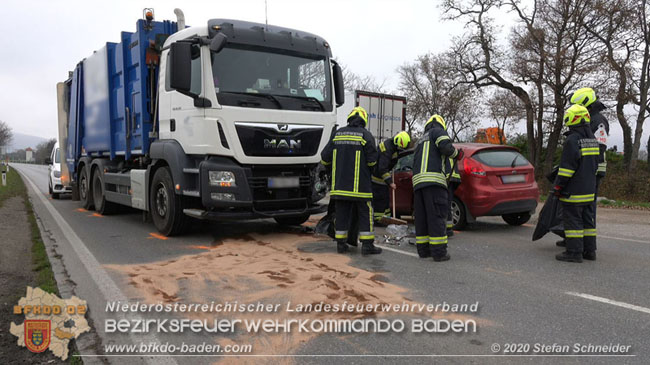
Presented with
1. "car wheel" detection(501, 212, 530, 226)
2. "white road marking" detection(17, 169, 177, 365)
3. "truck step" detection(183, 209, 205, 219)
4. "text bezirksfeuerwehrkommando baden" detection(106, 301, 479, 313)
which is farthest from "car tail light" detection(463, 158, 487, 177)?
"white road marking" detection(17, 169, 177, 365)

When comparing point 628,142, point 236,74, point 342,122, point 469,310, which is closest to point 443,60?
point 628,142

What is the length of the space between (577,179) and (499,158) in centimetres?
238

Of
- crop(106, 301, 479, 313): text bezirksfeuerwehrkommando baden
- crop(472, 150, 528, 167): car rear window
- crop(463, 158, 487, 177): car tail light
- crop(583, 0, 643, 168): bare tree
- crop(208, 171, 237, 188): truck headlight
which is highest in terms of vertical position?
crop(583, 0, 643, 168): bare tree

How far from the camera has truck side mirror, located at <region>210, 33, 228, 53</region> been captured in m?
6.38

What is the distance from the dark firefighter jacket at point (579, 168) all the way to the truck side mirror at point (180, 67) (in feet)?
15.8

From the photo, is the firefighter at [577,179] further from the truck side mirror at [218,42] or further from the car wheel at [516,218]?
the truck side mirror at [218,42]

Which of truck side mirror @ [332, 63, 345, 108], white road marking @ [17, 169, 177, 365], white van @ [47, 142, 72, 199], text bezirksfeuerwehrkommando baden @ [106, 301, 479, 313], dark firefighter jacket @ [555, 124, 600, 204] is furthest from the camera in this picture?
white van @ [47, 142, 72, 199]

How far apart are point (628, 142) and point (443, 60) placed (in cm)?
1005

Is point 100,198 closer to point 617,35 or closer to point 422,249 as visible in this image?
point 422,249

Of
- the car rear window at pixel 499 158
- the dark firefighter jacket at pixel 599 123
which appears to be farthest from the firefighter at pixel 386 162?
the dark firefighter jacket at pixel 599 123

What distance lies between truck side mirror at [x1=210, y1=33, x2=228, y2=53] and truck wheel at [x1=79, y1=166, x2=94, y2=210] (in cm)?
651

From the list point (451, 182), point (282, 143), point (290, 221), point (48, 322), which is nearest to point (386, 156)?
point (451, 182)

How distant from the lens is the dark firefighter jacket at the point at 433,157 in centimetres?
575

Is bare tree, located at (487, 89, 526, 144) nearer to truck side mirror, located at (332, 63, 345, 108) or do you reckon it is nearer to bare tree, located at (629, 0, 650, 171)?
bare tree, located at (629, 0, 650, 171)
